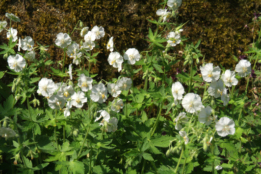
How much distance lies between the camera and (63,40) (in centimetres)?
290

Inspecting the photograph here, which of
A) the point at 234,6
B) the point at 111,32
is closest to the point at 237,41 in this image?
the point at 234,6

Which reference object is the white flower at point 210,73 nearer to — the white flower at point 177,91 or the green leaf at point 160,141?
the white flower at point 177,91

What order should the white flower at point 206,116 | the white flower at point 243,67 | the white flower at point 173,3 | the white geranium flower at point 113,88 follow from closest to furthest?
the white flower at point 206,116, the white geranium flower at point 113,88, the white flower at point 243,67, the white flower at point 173,3

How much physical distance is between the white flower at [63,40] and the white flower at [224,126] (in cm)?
165

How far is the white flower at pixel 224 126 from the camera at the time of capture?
7.48 feet

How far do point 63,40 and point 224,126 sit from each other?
68.6 inches

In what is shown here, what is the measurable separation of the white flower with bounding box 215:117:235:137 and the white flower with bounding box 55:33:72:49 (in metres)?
1.65

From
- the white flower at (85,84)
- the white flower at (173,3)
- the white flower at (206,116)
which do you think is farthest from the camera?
the white flower at (173,3)

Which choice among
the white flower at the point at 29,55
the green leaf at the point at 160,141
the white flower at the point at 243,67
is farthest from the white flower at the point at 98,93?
the white flower at the point at 243,67

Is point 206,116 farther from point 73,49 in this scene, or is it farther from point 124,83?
point 73,49

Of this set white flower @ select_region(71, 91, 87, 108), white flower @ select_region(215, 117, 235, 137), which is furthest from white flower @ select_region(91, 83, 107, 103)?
white flower @ select_region(215, 117, 235, 137)

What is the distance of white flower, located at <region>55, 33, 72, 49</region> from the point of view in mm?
2881

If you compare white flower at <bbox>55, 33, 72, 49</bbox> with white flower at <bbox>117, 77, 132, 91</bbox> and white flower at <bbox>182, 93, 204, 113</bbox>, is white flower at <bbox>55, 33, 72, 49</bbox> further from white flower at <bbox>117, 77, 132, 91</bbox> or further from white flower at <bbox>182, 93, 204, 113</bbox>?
white flower at <bbox>182, 93, 204, 113</bbox>

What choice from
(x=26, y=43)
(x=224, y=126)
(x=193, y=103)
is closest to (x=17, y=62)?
(x=26, y=43)
